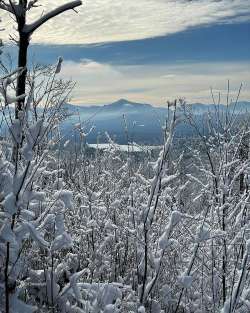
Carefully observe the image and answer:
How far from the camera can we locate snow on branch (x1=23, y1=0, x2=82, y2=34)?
5473 mm

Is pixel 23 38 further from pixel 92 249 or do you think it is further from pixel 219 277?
pixel 219 277

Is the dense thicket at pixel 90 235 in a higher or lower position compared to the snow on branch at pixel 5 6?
lower

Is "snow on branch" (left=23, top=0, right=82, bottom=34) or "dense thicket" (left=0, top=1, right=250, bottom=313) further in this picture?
"snow on branch" (left=23, top=0, right=82, bottom=34)

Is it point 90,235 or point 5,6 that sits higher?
point 5,6

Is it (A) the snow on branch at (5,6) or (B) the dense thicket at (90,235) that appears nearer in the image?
(B) the dense thicket at (90,235)

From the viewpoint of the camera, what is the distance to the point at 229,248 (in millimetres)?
4098

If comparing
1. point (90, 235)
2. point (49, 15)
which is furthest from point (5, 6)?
point (90, 235)

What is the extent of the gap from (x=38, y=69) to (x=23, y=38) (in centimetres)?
87

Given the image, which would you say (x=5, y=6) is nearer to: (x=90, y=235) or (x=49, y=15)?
(x=49, y=15)

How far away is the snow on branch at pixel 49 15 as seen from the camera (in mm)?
5473

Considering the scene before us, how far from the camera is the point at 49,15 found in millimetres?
5602

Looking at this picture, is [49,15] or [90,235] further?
[49,15]

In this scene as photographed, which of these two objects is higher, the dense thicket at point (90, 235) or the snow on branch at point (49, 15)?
the snow on branch at point (49, 15)

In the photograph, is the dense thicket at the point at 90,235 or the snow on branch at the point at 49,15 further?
the snow on branch at the point at 49,15
